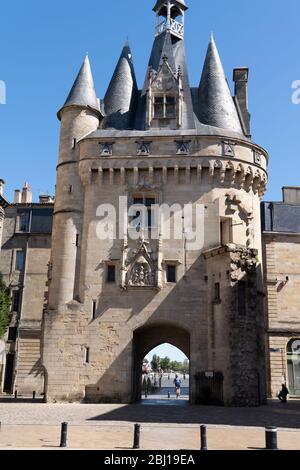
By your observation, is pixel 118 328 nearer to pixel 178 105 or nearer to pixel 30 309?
pixel 178 105

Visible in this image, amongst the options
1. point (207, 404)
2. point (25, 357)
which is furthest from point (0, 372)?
point (207, 404)

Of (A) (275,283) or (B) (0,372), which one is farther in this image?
(B) (0,372)

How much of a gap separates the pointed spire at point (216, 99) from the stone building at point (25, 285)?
16.6m

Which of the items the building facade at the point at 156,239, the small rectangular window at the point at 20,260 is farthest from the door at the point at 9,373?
the building facade at the point at 156,239

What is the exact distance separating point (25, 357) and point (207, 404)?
17592 mm

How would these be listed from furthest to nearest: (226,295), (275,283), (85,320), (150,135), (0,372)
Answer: (0,372), (275,283), (150,135), (85,320), (226,295)

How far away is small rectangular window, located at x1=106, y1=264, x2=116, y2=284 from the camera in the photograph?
25.7 meters

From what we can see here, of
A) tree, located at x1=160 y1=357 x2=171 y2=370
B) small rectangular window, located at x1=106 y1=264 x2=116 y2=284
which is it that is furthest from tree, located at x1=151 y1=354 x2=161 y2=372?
small rectangular window, located at x1=106 y1=264 x2=116 y2=284

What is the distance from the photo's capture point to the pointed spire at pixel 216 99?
28.3 meters

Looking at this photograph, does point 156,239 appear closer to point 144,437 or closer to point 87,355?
point 87,355

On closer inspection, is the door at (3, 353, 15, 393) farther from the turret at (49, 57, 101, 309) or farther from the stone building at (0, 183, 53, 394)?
the turret at (49, 57, 101, 309)

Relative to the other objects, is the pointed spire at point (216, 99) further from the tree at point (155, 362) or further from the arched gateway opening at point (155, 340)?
the tree at point (155, 362)

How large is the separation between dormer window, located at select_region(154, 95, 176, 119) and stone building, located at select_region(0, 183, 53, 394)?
1443cm

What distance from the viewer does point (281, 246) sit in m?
34.9
